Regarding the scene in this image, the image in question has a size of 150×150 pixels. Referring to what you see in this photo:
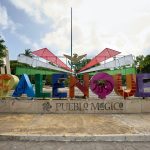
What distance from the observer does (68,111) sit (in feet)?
49.4

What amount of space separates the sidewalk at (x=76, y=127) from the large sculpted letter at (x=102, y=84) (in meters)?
1.63

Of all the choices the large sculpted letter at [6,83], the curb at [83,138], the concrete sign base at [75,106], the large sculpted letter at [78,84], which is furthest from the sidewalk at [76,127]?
the large sculpted letter at [6,83]

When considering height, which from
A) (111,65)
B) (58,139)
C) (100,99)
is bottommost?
(58,139)

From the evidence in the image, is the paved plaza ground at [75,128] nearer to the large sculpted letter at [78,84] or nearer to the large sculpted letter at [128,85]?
the large sculpted letter at [128,85]

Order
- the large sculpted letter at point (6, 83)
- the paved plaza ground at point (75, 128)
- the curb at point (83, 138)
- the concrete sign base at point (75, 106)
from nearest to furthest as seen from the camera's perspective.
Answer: the paved plaza ground at point (75, 128), the curb at point (83, 138), the concrete sign base at point (75, 106), the large sculpted letter at point (6, 83)

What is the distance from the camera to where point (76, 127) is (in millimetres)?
11047

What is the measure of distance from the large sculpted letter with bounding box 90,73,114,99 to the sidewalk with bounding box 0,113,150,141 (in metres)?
1.63

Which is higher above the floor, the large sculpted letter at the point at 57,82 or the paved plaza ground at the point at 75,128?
the large sculpted letter at the point at 57,82

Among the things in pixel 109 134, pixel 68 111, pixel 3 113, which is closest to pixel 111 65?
pixel 68 111

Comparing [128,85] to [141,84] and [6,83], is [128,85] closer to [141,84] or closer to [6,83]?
[141,84]

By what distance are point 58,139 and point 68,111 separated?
5.73 m

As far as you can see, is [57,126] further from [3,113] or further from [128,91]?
[128,91]

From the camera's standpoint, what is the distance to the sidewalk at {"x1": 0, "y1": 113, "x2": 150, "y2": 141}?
369 inches

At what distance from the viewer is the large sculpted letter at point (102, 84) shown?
15.6 metres
